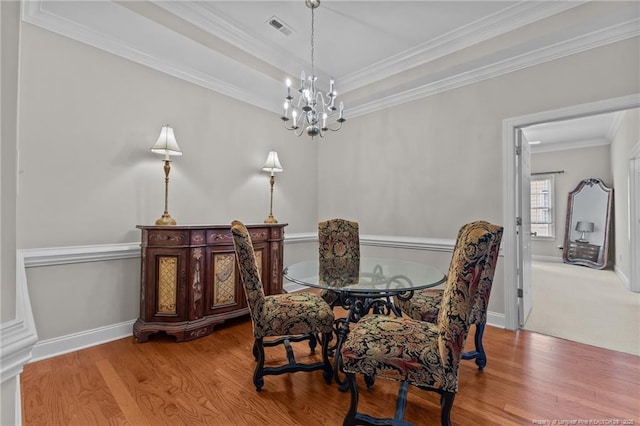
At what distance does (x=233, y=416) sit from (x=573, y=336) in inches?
117

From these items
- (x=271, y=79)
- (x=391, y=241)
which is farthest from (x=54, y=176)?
(x=391, y=241)

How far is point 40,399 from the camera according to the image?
172cm

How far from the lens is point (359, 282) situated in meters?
1.98

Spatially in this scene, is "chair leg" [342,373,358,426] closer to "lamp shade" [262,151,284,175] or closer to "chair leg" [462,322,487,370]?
"chair leg" [462,322,487,370]

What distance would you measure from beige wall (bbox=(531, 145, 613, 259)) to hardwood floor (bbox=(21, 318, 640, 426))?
563 centimetres

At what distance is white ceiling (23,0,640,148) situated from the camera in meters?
2.35

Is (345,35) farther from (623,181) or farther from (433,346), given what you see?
(623,181)

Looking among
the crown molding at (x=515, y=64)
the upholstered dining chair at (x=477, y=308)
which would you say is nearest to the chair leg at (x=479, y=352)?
the upholstered dining chair at (x=477, y=308)

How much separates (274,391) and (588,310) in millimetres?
3708

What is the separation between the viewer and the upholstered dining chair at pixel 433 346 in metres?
1.23

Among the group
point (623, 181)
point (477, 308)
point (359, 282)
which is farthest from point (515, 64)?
point (623, 181)

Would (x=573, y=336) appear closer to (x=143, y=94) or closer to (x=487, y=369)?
(x=487, y=369)

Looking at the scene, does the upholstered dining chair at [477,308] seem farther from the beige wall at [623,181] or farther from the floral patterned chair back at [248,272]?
the beige wall at [623,181]

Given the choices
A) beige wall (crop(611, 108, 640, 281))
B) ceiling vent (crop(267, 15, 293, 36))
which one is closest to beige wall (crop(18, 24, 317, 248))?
ceiling vent (crop(267, 15, 293, 36))
